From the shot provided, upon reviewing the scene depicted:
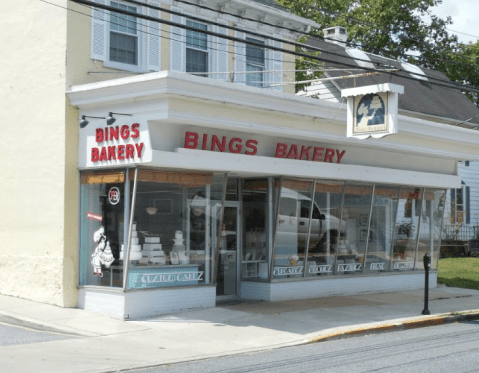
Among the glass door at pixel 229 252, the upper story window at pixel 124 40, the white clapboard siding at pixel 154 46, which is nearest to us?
the upper story window at pixel 124 40

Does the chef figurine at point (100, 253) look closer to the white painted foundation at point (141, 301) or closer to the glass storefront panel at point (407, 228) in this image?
the white painted foundation at point (141, 301)

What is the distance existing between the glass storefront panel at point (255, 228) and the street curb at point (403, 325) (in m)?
4.01

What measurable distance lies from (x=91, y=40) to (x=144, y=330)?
633cm

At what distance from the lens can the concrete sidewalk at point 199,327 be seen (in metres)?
10.7

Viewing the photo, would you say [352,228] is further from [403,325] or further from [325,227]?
[403,325]

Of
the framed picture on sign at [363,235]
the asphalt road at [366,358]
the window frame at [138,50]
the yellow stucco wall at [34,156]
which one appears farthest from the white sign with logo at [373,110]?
the yellow stucco wall at [34,156]

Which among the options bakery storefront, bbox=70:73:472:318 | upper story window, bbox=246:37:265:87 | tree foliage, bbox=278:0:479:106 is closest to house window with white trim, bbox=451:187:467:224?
tree foliage, bbox=278:0:479:106

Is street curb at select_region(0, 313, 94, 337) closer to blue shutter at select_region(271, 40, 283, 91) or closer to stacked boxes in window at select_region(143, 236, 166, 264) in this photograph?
stacked boxes in window at select_region(143, 236, 166, 264)

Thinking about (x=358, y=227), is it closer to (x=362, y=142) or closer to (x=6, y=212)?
(x=362, y=142)

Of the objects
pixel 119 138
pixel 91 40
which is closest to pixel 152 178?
pixel 119 138

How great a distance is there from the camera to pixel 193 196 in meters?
15.3

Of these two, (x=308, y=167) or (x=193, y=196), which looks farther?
(x=308, y=167)

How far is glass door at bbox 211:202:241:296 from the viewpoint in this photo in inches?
663

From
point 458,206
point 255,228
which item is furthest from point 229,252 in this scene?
point 458,206
